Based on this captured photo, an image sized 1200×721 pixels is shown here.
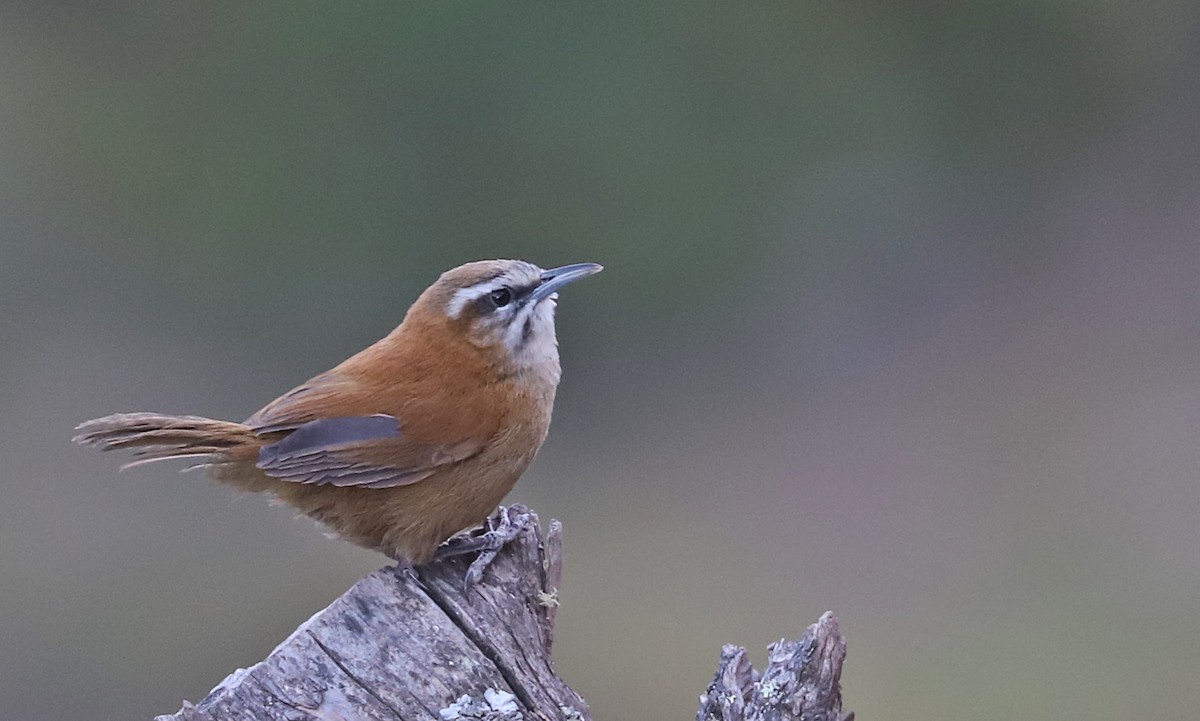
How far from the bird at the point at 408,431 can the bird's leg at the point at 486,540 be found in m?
0.02

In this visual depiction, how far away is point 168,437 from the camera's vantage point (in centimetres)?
404

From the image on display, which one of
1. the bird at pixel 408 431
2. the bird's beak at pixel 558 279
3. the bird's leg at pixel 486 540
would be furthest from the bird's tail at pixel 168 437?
the bird's beak at pixel 558 279

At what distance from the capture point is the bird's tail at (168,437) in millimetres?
3920

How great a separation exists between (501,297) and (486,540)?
0.88 m

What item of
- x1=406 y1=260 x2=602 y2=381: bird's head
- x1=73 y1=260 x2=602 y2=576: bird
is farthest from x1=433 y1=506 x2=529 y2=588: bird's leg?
x1=406 y1=260 x2=602 y2=381: bird's head

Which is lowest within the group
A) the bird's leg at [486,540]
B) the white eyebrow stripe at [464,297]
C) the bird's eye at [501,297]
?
the bird's leg at [486,540]

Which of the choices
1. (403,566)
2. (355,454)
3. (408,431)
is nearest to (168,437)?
(355,454)

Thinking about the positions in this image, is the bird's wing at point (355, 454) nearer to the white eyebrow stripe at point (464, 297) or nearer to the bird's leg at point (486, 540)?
the bird's leg at point (486, 540)

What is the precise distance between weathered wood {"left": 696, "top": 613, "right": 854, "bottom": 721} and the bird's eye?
147 centimetres

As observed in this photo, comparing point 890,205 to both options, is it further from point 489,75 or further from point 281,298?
point 281,298

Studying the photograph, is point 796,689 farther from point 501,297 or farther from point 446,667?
point 501,297

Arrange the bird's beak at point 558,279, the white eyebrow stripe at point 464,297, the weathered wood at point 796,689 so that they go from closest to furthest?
the weathered wood at point 796,689, the white eyebrow stripe at point 464,297, the bird's beak at point 558,279

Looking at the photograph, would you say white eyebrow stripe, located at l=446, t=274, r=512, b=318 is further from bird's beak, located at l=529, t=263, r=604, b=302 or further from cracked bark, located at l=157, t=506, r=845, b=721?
cracked bark, located at l=157, t=506, r=845, b=721

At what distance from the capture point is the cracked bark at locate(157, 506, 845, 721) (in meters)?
3.07
